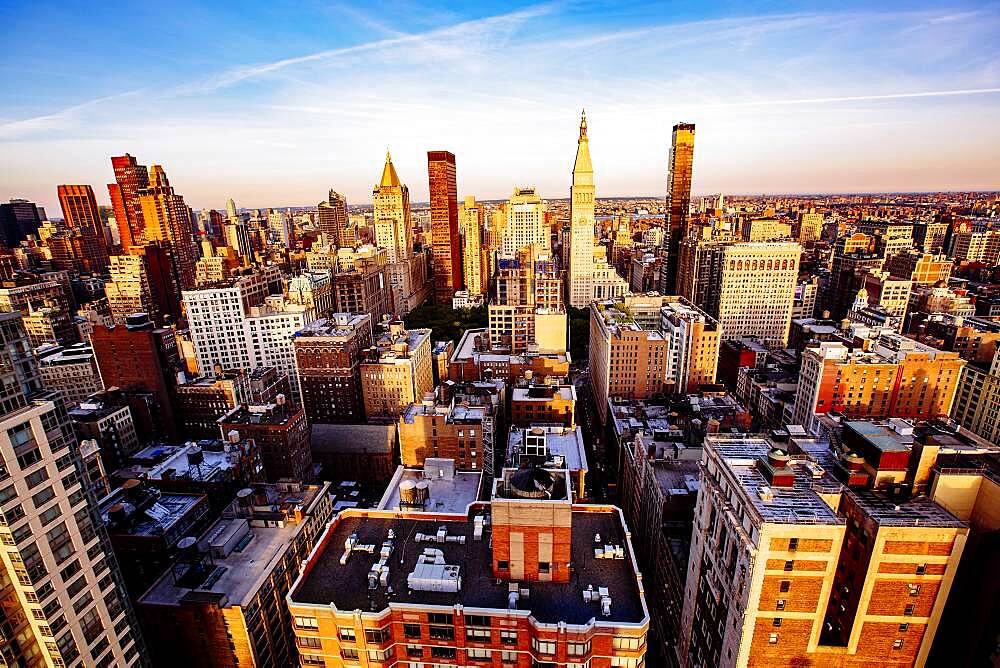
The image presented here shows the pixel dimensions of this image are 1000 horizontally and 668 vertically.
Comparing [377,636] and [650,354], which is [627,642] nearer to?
[377,636]

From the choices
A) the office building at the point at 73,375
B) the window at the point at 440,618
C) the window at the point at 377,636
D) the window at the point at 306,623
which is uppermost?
the window at the point at 440,618

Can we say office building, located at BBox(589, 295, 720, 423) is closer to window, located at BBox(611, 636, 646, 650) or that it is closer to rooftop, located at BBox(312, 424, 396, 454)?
rooftop, located at BBox(312, 424, 396, 454)

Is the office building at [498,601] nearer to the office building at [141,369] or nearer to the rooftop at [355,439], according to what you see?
the rooftop at [355,439]

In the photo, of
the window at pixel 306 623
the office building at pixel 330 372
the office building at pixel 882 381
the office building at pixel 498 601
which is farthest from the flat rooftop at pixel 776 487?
the office building at pixel 330 372

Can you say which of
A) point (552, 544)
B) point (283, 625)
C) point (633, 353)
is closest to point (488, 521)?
point (552, 544)

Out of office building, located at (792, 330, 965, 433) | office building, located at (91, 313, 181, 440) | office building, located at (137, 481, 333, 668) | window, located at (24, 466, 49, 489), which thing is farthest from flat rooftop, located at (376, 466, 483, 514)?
office building, located at (91, 313, 181, 440)

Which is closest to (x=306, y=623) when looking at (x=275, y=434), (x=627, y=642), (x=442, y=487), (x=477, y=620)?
(x=477, y=620)
